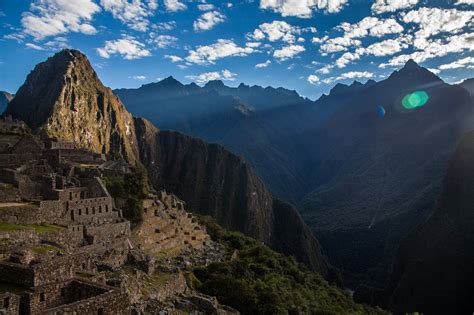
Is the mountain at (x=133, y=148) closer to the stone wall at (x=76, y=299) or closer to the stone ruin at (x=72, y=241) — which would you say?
the stone ruin at (x=72, y=241)

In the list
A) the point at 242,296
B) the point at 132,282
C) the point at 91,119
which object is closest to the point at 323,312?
the point at 242,296

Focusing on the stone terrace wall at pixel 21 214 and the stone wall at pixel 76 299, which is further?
the stone terrace wall at pixel 21 214

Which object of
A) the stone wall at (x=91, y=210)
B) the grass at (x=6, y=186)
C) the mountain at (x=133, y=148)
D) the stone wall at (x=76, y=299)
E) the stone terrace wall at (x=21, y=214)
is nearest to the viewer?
the stone wall at (x=76, y=299)

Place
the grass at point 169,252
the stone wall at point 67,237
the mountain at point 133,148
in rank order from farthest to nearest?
the mountain at point 133,148 < the grass at point 169,252 < the stone wall at point 67,237

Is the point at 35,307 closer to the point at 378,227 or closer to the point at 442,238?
the point at 442,238

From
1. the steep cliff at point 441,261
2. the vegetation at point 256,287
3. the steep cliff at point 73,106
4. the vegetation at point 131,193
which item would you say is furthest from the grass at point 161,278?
the steep cliff at point 73,106

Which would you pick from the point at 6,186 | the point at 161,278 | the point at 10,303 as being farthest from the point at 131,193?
the point at 10,303

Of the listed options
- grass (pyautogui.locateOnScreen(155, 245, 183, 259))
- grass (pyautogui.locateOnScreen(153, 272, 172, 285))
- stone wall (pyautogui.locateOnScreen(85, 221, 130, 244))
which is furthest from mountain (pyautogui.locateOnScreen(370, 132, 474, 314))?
grass (pyautogui.locateOnScreen(153, 272, 172, 285))
